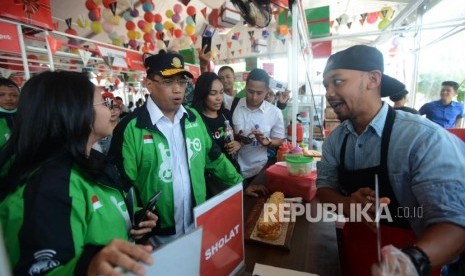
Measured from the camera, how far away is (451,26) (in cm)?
505

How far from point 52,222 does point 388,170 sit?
1.22m

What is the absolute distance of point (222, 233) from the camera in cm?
86

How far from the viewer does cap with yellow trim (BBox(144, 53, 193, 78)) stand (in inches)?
60.4

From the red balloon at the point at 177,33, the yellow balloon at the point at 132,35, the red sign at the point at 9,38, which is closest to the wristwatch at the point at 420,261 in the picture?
the red sign at the point at 9,38

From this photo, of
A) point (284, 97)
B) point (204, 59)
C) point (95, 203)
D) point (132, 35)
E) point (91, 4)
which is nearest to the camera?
point (95, 203)

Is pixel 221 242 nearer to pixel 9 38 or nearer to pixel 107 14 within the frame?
pixel 9 38

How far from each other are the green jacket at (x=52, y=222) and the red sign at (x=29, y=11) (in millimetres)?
2705

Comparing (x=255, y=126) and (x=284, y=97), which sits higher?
(x=284, y=97)

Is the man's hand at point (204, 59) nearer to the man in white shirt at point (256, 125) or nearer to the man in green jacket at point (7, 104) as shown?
the man in white shirt at point (256, 125)

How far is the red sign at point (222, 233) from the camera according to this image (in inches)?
30.3

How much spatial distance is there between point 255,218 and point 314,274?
466 millimetres

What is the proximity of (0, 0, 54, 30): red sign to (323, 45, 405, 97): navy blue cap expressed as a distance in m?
3.11

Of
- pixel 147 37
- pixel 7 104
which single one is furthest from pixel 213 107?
pixel 147 37

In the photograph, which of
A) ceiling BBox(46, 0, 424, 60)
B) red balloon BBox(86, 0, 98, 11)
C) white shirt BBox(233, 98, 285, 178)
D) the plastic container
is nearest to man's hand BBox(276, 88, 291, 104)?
white shirt BBox(233, 98, 285, 178)
